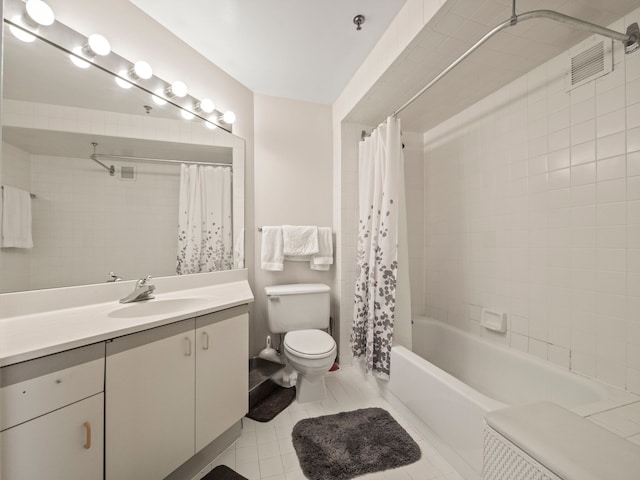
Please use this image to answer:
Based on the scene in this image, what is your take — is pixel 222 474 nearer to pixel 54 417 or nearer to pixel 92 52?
pixel 54 417

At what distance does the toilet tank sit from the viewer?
6.56 ft

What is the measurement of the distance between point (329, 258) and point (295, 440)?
125cm

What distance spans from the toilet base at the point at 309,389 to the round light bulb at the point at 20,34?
7.10ft

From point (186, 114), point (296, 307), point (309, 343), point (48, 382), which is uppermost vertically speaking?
point (186, 114)

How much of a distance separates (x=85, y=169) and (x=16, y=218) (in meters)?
0.35

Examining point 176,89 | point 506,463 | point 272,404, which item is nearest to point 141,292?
point 272,404

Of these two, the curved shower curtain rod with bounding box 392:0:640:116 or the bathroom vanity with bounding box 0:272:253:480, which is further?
the curved shower curtain rod with bounding box 392:0:640:116

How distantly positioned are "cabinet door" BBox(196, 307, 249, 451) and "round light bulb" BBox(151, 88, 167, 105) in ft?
4.23

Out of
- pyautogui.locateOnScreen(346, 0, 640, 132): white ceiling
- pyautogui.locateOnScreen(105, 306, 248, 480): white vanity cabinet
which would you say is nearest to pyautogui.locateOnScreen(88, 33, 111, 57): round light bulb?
pyautogui.locateOnScreen(105, 306, 248, 480): white vanity cabinet

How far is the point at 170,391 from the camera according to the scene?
1.06 m

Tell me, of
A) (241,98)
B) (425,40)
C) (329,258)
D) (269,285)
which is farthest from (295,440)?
(241,98)

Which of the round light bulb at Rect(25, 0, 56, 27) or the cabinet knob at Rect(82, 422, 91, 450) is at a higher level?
the round light bulb at Rect(25, 0, 56, 27)

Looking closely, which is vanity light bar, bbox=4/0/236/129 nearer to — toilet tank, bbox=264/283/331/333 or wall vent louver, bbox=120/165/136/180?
wall vent louver, bbox=120/165/136/180

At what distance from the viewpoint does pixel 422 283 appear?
Answer: 2.46 metres
